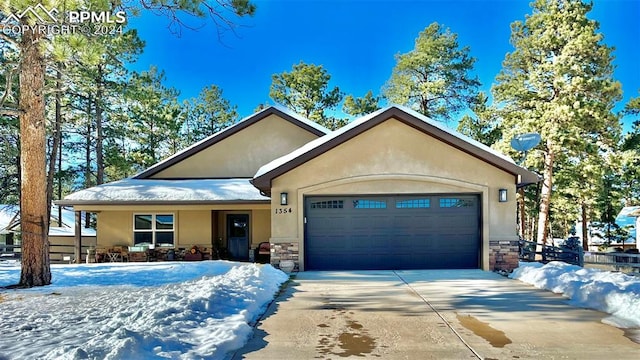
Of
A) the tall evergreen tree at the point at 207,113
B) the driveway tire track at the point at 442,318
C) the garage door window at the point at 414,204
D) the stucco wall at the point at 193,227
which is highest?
the tall evergreen tree at the point at 207,113

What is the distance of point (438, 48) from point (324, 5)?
12814 mm

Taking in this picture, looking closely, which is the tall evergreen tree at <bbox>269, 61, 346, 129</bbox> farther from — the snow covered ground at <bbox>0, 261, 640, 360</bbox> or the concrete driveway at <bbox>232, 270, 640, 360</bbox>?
the concrete driveway at <bbox>232, 270, 640, 360</bbox>

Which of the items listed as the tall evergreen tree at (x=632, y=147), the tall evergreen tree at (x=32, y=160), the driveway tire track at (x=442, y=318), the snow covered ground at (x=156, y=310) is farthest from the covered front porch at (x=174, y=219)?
the tall evergreen tree at (x=632, y=147)

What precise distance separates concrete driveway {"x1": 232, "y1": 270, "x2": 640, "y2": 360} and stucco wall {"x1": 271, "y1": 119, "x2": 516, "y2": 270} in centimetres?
267

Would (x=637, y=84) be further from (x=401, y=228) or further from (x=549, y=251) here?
(x=401, y=228)

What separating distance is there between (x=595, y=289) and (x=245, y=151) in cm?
Result: 1327

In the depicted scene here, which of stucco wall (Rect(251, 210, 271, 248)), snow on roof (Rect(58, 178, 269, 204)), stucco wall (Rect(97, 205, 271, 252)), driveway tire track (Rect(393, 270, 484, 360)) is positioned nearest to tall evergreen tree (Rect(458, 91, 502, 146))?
stucco wall (Rect(251, 210, 271, 248))

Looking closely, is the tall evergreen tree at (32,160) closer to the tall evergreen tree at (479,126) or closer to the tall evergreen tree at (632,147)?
the tall evergreen tree at (479,126)

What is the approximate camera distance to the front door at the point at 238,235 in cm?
1762

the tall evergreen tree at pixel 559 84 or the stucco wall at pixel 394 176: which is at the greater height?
the tall evergreen tree at pixel 559 84

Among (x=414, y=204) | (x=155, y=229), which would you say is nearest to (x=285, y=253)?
(x=414, y=204)

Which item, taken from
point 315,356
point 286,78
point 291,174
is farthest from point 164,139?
point 315,356

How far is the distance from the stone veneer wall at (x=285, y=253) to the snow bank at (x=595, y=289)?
5406 millimetres

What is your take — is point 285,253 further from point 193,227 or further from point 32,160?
point 32,160
